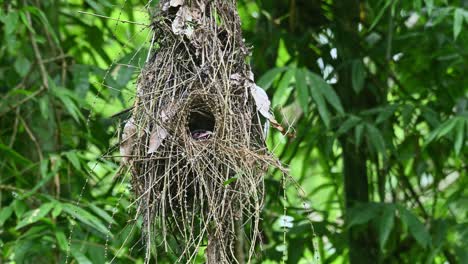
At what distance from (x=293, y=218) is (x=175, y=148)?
149cm

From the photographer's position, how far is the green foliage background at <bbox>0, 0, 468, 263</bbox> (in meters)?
3.11

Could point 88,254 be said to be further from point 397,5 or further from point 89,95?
point 397,5

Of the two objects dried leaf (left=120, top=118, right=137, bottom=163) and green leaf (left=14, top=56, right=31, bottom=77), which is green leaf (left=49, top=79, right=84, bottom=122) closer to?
green leaf (left=14, top=56, right=31, bottom=77)

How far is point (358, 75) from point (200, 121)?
128cm

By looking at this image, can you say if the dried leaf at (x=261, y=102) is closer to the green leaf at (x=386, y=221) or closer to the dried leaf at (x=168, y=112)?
the dried leaf at (x=168, y=112)

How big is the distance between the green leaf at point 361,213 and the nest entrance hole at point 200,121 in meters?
1.09

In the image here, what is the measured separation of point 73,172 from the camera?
3.30 metres

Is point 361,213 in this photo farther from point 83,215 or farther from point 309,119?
point 83,215

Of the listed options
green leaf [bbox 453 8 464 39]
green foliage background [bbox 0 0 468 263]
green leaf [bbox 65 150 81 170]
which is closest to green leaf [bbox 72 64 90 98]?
green foliage background [bbox 0 0 468 263]

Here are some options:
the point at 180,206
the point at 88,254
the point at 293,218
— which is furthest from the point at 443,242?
the point at 180,206

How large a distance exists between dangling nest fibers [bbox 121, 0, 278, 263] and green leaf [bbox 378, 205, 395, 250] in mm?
1021

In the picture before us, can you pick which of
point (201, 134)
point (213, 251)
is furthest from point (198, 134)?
point (213, 251)

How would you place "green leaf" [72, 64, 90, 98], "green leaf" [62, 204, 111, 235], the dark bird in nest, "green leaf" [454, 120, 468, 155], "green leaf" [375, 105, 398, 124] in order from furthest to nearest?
"green leaf" [72, 64, 90, 98] → "green leaf" [375, 105, 398, 124] → "green leaf" [454, 120, 468, 155] → "green leaf" [62, 204, 111, 235] → the dark bird in nest

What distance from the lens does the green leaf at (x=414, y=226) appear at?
3.20 meters
